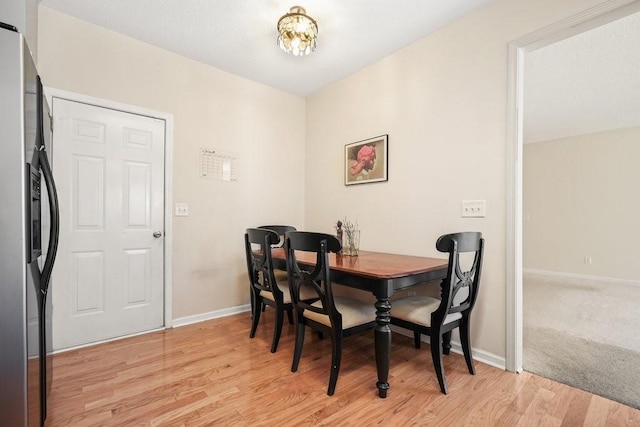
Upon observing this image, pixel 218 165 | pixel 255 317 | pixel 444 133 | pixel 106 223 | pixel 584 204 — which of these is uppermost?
pixel 444 133

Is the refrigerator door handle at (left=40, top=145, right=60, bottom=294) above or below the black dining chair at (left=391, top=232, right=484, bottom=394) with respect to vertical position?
above

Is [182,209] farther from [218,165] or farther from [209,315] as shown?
[209,315]

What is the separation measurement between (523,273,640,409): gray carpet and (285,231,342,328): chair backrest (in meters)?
1.48

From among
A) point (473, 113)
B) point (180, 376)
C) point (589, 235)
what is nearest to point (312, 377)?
point (180, 376)

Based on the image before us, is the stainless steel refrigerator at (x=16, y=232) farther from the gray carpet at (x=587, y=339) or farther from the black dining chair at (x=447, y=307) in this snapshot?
the gray carpet at (x=587, y=339)

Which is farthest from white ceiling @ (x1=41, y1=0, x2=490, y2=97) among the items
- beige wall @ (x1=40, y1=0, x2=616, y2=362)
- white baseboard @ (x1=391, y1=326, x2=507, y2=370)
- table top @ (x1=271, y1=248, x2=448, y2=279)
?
white baseboard @ (x1=391, y1=326, x2=507, y2=370)

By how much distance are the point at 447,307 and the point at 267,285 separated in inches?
53.3

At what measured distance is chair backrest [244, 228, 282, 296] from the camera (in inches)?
84.3

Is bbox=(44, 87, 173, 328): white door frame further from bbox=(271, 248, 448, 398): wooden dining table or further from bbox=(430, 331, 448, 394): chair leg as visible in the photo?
bbox=(430, 331, 448, 394): chair leg

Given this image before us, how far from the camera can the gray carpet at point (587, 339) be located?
181 cm

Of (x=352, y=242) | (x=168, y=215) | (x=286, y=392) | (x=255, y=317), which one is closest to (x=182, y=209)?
(x=168, y=215)

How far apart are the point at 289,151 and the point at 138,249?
1.96 m

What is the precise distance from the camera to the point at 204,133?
2.97 m

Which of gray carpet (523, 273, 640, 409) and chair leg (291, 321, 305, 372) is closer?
gray carpet (523, 273, 640, 409)
